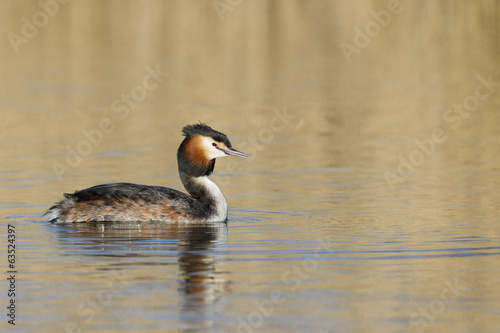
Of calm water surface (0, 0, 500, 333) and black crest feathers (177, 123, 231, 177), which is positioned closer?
calm water surface (0, 0, 500, 333)

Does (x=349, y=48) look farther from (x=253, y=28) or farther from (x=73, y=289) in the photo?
(x=73, y=289)

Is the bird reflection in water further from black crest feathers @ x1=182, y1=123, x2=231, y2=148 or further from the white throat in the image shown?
black crest feathers @ x1=182, y1=123, x2=231, y2=148

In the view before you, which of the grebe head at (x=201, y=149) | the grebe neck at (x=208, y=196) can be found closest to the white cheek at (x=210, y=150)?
the grebe head at (x=201, y=149)

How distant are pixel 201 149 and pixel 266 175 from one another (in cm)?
327

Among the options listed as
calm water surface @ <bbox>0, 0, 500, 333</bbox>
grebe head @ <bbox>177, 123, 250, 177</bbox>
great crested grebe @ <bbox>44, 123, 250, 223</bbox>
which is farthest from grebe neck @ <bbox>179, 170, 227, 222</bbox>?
calm water surface @ <bbox>0, 0, 500, 333</bbox>

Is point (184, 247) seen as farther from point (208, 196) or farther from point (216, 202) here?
point (208, 196)

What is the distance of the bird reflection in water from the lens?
10.9 meters

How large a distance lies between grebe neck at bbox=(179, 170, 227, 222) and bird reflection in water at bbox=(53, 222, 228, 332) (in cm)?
13

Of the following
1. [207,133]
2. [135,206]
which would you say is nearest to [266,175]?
[207,133]

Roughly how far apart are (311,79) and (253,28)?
1166 centimetres

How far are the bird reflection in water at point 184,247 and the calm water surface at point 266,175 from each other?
1.5 inches

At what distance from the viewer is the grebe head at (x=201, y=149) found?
1592cm

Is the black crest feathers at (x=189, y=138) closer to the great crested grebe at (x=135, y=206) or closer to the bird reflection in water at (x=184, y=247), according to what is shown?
the great crested grebe at (x=135, y=206)

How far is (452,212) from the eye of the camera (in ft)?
51.7
